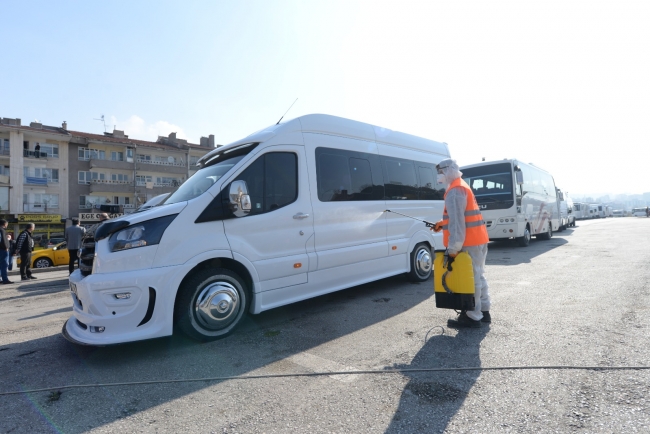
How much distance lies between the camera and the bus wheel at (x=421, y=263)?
6.51 m

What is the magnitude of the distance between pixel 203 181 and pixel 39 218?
4083 centimetres

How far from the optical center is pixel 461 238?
387 centimetres

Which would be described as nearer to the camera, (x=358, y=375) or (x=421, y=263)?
(x=358, y=375)

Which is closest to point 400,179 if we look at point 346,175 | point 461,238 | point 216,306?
point 346,175

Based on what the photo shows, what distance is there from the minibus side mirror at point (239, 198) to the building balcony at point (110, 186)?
139 ft

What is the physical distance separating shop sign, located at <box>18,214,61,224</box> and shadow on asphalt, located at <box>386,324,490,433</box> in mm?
42694

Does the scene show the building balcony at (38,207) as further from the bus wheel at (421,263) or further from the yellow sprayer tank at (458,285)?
the yellow sprayer tank at (458,285)

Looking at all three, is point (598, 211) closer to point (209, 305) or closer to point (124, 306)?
point (209, 305)

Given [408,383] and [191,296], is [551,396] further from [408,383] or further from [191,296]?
[191,296]

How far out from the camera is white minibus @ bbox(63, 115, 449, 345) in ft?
10.9

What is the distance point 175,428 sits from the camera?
2248mm

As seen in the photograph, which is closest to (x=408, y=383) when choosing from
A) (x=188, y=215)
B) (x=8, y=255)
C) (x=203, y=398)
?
(x=203, y=398)

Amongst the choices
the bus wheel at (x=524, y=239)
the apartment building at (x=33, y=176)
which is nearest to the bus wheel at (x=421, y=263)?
the bus wheel at (x=524, y=239)

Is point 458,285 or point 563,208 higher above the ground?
point 563,208
